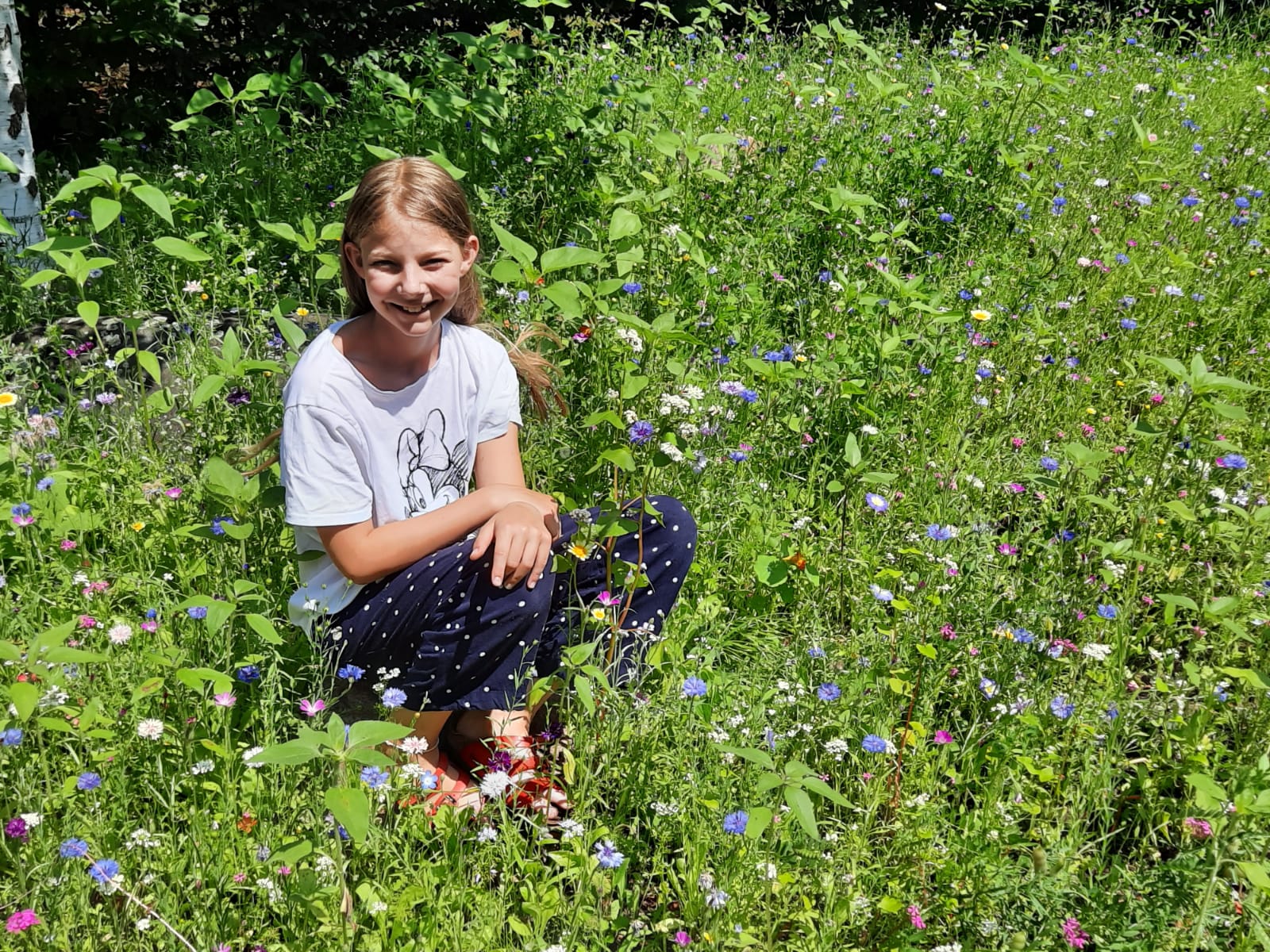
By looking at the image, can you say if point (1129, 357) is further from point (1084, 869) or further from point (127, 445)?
point (127, 445)

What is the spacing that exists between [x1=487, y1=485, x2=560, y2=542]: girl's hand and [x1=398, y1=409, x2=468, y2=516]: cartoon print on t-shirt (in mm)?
175

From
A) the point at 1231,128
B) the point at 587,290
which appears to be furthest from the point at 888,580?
the point at 1231,128

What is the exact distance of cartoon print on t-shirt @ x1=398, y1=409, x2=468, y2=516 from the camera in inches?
87.4

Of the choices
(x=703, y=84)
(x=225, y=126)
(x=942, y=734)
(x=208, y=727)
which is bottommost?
(x=208, y=727)

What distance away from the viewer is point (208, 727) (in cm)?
199

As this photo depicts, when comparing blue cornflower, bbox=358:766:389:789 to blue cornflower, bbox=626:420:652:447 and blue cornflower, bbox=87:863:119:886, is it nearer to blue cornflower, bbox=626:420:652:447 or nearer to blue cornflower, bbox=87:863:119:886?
blue cornflower, bbox=87:863:119:886

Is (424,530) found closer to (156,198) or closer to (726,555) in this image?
(726,555)

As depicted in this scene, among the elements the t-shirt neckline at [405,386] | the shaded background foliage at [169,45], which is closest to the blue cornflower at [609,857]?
the t-shirt neckline at [405,386]

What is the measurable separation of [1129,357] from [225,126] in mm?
4267

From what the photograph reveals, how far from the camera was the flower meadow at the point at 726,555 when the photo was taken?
1721 millimetres

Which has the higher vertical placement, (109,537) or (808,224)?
(808,224)

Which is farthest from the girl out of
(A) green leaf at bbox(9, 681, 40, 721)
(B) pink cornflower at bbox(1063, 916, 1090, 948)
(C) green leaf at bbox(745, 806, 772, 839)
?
(B) pink cornflower at bbox(1063, 916, 1090, 948)

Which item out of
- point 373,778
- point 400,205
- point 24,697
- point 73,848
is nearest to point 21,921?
point 73,848

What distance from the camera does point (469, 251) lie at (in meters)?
2.23
